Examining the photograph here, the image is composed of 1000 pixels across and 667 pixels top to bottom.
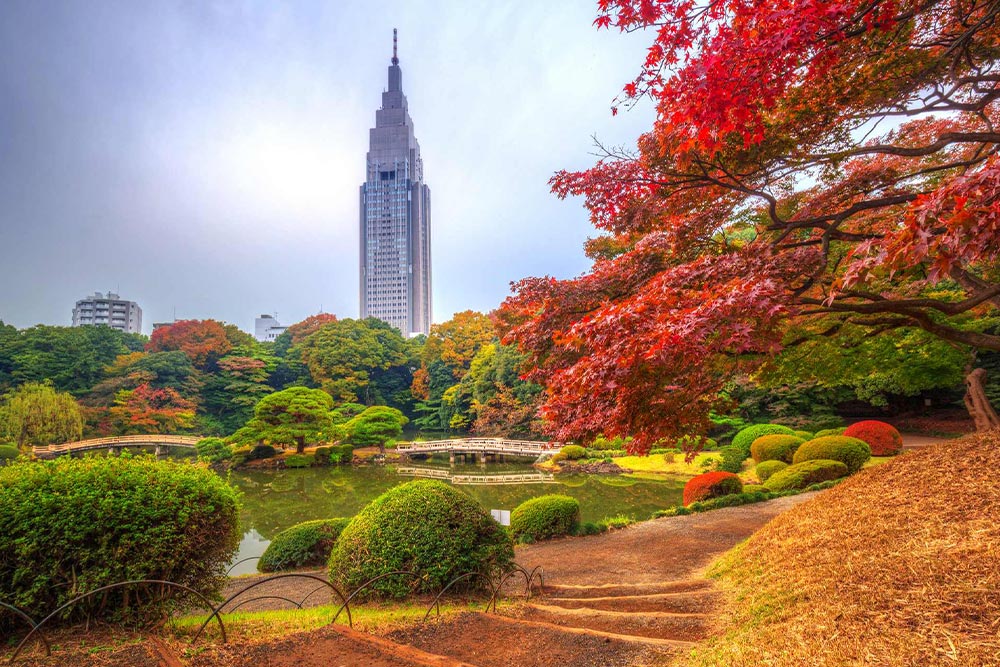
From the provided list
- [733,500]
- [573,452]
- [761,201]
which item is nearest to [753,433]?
[573,452]

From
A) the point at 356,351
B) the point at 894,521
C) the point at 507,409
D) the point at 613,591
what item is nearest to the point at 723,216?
the point at 894,521

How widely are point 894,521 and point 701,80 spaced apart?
127 inches

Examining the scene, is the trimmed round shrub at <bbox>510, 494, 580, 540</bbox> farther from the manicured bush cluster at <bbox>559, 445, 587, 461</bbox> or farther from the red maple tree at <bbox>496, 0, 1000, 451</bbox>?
the manicured bush cluster at <bbox>559, 445, 587, 461</bbox>

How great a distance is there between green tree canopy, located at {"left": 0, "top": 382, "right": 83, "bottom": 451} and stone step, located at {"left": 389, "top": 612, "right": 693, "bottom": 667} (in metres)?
23.8

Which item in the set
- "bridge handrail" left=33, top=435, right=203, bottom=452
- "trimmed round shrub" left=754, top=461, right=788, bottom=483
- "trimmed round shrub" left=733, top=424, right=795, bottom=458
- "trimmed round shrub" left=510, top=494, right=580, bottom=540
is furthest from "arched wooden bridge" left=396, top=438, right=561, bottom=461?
"trimmed round shrub" left=510, top=494, right=580, bottom=540

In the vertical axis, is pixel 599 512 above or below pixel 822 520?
below

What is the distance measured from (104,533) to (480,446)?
19.5m

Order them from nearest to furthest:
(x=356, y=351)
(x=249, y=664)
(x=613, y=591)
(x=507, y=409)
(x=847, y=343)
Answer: (x=249, y=664), (x=613, y=591), (x=847, y=343), (x=507, y=409), (x=356, y=351)

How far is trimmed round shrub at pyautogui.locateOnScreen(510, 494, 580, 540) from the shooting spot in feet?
26.0

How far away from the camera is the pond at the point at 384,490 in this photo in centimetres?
1177

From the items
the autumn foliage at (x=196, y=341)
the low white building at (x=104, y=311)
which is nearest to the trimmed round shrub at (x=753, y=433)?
the autumn foliage at (x=196, y=341)

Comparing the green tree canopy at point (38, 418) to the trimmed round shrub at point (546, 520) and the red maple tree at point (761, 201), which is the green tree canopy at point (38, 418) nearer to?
the trimmed round shrub at point (546, 520)

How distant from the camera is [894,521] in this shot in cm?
337

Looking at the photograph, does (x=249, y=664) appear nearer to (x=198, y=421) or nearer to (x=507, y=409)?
(x=507, y=409)
